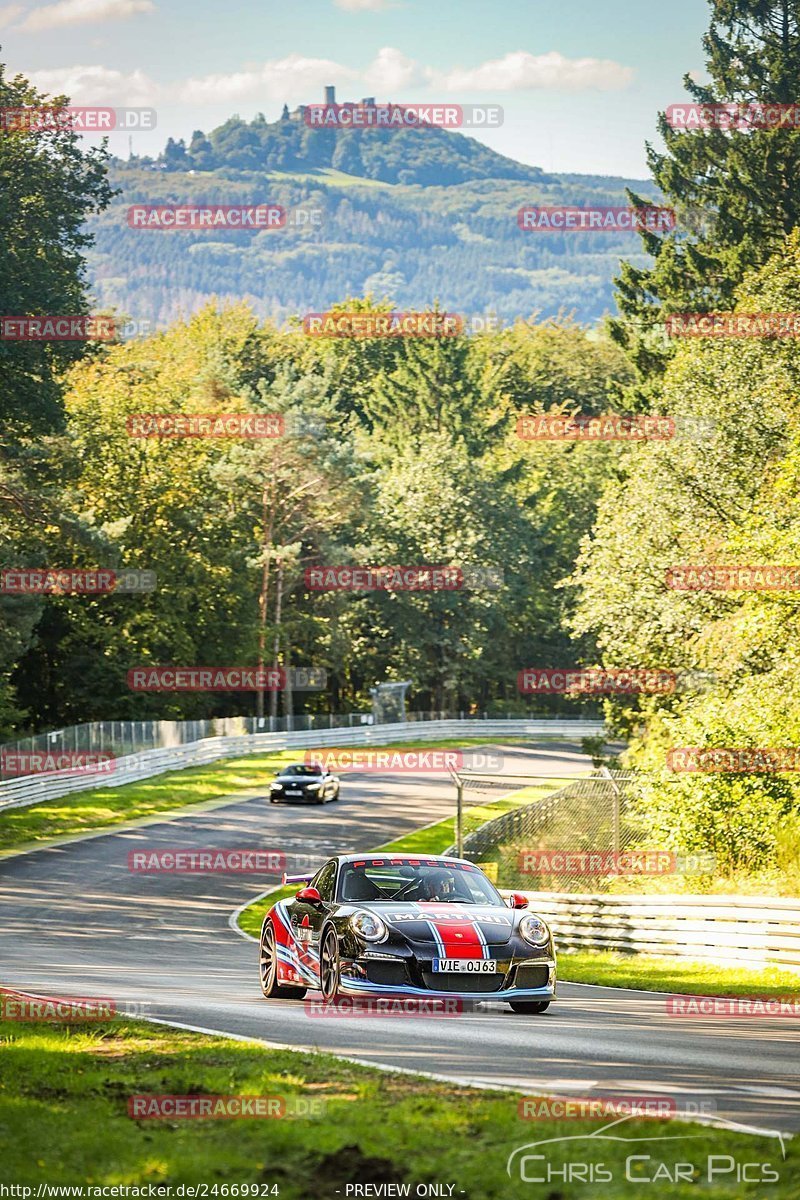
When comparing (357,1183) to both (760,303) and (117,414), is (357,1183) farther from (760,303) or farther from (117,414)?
(117,414)

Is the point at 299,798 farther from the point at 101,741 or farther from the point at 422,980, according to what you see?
the point at 422,980

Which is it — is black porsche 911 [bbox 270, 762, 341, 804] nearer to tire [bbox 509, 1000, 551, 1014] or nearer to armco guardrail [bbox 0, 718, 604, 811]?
armco guardrail [bbox 0, 718, 604, 811]

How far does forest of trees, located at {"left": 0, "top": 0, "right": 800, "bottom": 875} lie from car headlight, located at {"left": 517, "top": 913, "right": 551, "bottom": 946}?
11760 millimetres

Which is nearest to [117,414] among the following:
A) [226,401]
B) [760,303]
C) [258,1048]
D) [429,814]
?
[226,401]

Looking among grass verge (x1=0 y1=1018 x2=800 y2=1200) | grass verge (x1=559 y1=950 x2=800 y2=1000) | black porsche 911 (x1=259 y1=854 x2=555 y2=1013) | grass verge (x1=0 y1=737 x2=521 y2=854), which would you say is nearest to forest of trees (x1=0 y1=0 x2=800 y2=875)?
grass verge (x1=559 y1=950 x2=800 y2=1000)

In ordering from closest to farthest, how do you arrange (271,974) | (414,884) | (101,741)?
(414,884)
(271,974)
(101,741)

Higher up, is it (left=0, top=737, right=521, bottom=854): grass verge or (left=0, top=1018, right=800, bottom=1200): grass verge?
(left=0, top=1018, right=800, bottom=1200): grass verge

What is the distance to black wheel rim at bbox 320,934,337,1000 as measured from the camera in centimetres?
1294

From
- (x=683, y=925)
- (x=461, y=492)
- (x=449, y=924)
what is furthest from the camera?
(x=461, y=492)

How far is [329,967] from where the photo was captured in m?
13.1

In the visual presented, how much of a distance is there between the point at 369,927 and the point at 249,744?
168 ft

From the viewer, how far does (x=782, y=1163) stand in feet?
22.1

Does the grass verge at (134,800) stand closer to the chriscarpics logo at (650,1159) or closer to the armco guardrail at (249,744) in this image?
the armco guardrail at (249,744)

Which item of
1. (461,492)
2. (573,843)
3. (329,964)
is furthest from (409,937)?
(461,492)
